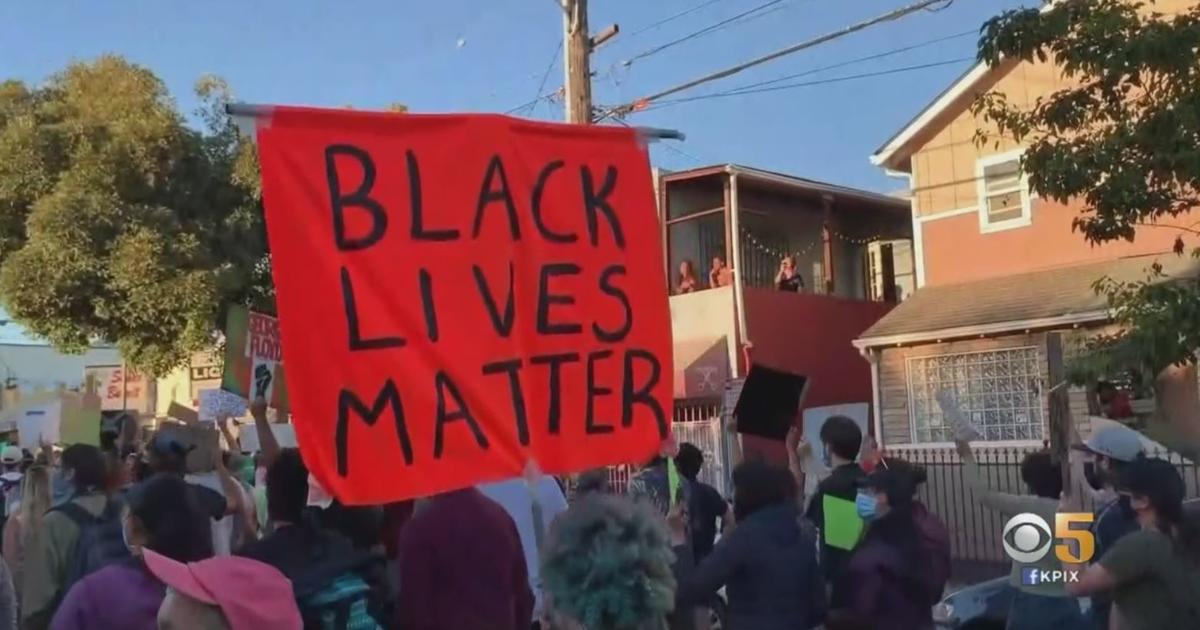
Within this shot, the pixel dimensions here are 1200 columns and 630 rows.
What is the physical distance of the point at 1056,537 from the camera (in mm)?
6156

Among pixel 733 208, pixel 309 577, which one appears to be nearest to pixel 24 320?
pixel 733 208

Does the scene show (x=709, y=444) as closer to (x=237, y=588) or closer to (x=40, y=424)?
(x=40, y=424)

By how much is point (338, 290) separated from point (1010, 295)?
595 inches

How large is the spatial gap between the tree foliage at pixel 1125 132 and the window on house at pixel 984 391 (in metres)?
7.19

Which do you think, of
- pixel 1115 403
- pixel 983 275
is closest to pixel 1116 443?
pixel 1115 403

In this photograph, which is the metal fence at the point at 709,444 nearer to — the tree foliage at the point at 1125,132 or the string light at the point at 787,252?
the string light at the point at 787,252

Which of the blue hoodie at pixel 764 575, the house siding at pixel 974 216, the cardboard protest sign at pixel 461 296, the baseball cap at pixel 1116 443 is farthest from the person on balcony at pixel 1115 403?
the cardboard protest sign at pixel 461 296

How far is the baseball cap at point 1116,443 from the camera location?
5.68 meters

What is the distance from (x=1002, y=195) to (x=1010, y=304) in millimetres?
2084

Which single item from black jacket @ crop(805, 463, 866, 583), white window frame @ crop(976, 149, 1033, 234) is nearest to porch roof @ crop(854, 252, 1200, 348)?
white window frame @ crop(976, 149, 1033, 234)

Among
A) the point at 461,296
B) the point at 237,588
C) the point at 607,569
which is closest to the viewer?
the point at 237,588

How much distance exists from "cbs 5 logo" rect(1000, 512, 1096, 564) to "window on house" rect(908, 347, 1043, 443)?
10.7m

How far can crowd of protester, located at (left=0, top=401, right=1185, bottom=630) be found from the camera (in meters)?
3.68

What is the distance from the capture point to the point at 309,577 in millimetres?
4207
